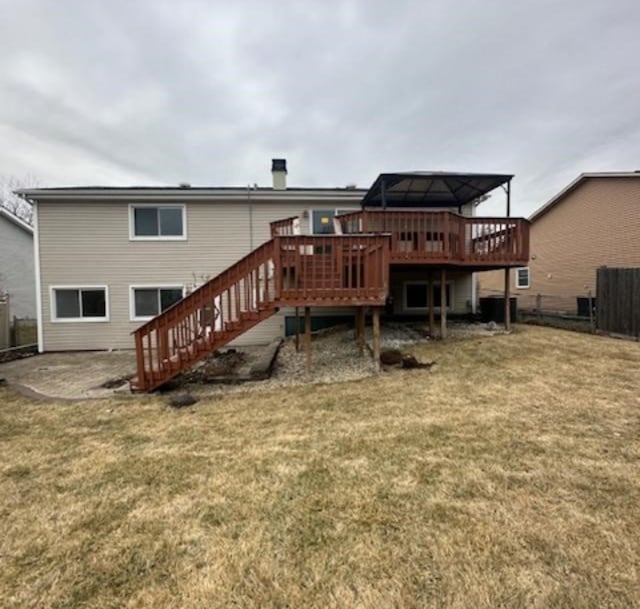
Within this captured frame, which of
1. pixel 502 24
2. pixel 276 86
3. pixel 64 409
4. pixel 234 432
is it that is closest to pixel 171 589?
pixel 234 432

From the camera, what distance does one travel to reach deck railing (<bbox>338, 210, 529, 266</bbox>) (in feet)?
28.6

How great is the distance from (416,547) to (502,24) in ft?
38.0

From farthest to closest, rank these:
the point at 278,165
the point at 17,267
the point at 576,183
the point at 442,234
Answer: the point at 17,267, the point at 576,183, the point at 278,165, the point at 442,234

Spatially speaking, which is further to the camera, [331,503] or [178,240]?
[178,240]

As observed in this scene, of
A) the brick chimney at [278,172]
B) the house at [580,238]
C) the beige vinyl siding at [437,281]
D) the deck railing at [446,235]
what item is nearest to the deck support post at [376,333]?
the deck railing at [446,235]

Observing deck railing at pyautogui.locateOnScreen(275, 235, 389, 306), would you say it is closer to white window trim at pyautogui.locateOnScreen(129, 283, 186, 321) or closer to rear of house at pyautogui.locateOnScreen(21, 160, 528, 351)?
rear of house at pyautogui.locateOnScreen(21, 160, 528, 351)

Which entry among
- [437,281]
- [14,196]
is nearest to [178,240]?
[437,281]

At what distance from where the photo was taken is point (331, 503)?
275 cm

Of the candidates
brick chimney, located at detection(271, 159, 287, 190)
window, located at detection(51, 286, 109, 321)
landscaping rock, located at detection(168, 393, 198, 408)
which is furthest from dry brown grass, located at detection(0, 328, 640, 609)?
brick chimney, located at detection(271, 159, 287, 190)

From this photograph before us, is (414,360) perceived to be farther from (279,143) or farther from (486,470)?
(279,143)

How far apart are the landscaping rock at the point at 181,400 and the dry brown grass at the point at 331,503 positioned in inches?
12.6

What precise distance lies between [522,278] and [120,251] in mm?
19530

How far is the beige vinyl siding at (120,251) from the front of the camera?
10.6m

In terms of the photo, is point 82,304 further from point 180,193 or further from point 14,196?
point 14,196
